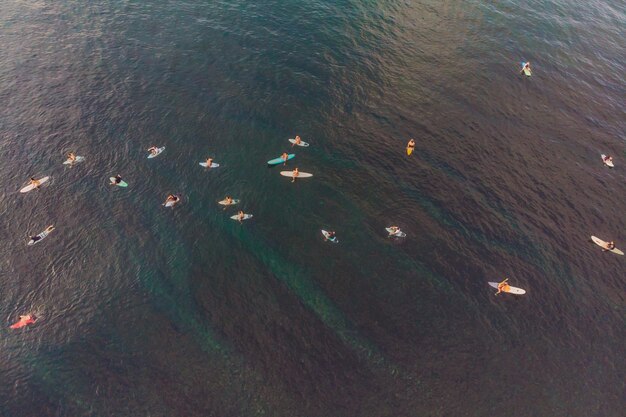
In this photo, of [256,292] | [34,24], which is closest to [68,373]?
[256,292]

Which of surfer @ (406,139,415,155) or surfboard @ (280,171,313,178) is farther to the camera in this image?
surfer @ (406,139,415,155)

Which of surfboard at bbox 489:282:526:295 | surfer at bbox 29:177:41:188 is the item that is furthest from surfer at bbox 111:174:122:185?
surfboard at bbox 489:282:526:295

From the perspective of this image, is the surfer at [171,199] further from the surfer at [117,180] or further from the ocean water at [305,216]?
the surfer at [117,180]

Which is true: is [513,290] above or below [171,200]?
below

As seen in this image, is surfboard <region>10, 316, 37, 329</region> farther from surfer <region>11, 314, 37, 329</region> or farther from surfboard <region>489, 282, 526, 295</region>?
surfboard <region>489, 282, 526, 295</region>

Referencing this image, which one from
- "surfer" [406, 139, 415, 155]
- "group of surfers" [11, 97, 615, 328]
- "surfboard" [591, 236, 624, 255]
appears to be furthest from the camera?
"surfer" [406, 139, 415, 155]

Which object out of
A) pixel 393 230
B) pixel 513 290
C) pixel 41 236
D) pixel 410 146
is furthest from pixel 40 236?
pixel 513 290

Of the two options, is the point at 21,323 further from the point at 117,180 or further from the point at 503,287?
the point at 503,287

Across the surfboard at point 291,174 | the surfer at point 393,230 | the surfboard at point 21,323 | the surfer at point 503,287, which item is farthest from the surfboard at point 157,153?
the surfer at point 503,287
